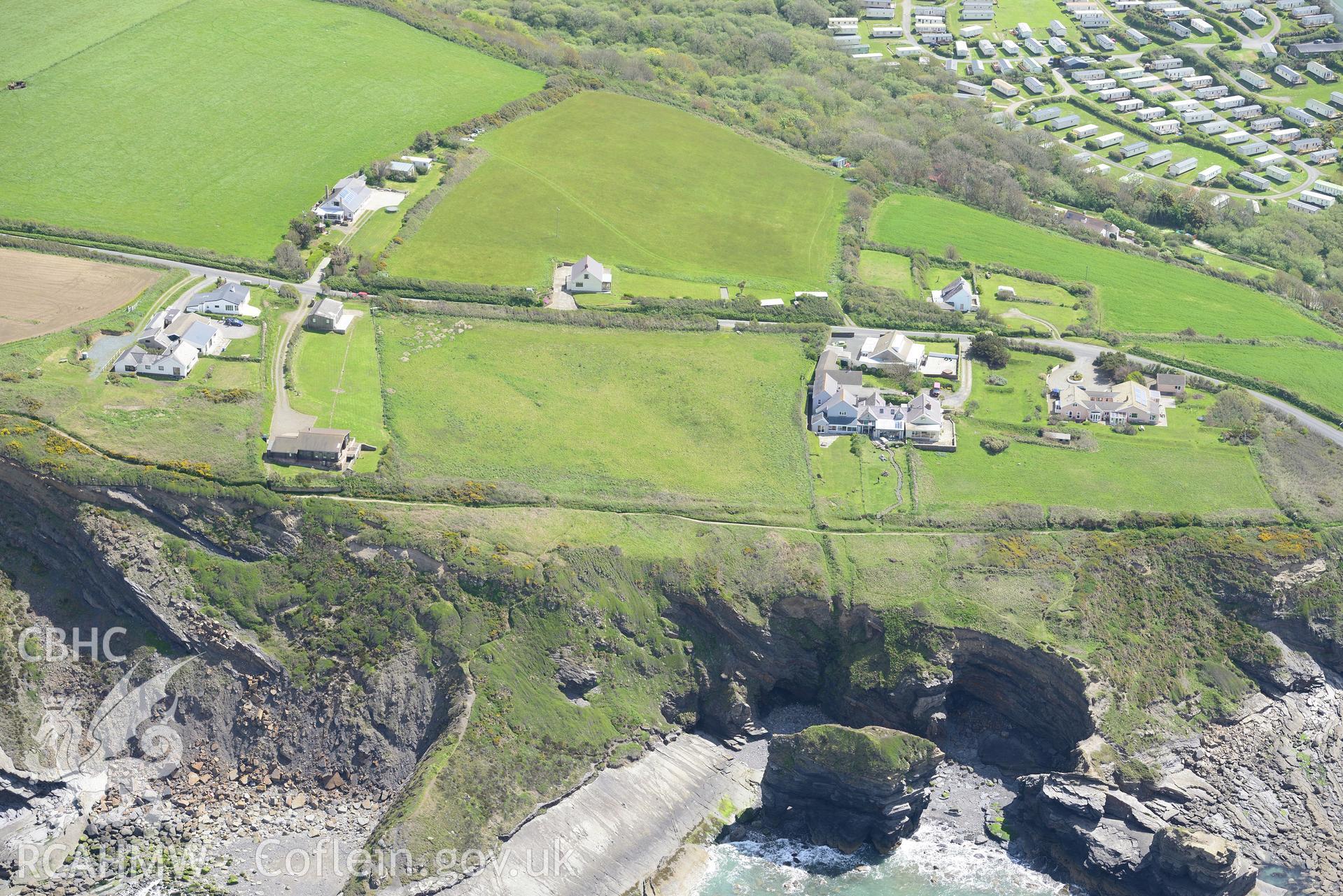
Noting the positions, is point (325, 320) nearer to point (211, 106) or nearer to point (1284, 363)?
point (211, 106)

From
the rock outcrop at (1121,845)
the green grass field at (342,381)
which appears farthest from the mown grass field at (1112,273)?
the green grass field at (342,381)

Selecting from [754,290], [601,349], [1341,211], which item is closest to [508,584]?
[601,349]

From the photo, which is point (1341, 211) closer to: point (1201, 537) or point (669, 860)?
A: point (1201, 537)

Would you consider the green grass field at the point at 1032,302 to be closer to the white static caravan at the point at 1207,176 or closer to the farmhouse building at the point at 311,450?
the white static caravan at the point at 1207,176

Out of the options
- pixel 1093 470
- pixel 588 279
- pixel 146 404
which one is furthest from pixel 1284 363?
pixel 146 404

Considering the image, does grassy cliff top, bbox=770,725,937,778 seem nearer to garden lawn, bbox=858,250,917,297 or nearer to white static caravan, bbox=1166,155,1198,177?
garden lawn, bbox=858,250,917,297

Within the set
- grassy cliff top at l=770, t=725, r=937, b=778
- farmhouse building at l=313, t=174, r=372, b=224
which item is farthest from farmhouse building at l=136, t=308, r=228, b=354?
grassy cliff top at l=770, t=725, r=937, b=778
